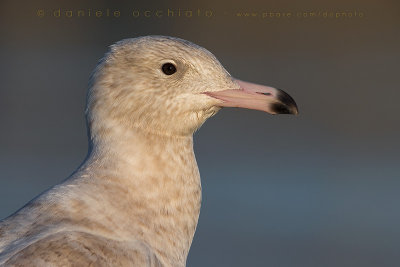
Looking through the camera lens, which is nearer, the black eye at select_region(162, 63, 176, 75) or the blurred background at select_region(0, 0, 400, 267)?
the black eye at select_region(162, 63, 176, 75)

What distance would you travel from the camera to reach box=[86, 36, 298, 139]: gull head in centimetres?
385

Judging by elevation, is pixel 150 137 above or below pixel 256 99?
below

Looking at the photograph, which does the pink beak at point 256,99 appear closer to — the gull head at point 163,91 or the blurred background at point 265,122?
the gull head at point 163,91

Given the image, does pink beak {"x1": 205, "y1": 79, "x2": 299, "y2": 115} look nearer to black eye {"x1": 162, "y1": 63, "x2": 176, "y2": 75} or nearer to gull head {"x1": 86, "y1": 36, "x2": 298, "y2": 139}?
gull head {"x1": 86, "y1": 36, "x2": 298, "y2": 139}

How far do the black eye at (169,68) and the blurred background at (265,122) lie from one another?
3.48m

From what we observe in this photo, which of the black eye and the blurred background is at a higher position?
the black eye

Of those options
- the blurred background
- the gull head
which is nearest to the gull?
the gull head

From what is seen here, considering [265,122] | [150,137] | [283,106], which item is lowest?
[265,122]

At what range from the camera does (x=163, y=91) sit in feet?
12.7

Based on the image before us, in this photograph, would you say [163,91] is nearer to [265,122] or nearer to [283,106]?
[283,106]

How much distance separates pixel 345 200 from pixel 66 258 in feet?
18.7

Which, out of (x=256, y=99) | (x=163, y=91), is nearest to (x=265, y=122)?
(x=256, y=99)

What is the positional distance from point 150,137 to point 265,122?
22.5 feet

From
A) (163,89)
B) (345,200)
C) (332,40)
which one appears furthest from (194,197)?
(332,40)
